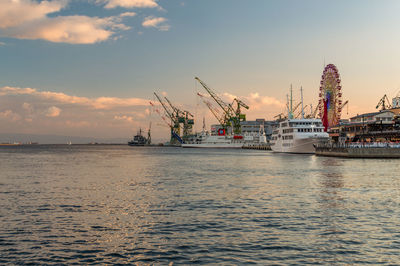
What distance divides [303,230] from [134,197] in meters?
17.2

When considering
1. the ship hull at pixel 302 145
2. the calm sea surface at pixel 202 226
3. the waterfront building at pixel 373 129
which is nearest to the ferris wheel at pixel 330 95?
the waterfront building at pixel 373 129

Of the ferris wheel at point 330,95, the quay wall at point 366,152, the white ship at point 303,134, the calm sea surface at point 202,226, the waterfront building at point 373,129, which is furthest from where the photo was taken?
the ferris wheel at point 330,95

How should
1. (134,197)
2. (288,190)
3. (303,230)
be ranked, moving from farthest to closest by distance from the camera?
(288,190)
(134,197)
(303,230)

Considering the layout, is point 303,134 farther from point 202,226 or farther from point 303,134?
point 202,226

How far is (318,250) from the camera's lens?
16391mm

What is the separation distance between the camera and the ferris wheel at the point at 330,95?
489 ft

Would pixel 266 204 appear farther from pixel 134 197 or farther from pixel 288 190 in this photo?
pixel 134 197

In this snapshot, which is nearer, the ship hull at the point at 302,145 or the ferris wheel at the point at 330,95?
the ship hull at the point at 302,145

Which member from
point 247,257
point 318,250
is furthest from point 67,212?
point 318,250

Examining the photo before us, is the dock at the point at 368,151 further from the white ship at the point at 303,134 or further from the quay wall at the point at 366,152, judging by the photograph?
the white ship at the point at 303,134

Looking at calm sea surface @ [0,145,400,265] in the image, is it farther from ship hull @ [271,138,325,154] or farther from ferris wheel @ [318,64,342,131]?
ferris wheel @ [318,64,342,131]

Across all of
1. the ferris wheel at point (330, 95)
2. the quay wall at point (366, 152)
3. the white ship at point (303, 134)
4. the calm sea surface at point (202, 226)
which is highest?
the ferris wheel at point (330, 95)

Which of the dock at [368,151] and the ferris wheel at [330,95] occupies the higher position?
the ferris wheel at [330,95]

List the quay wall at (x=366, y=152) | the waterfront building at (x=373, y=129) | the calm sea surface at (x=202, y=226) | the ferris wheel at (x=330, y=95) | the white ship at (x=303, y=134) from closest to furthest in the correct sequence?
the calm sea surface at (x=202, y=226)
the quay wall at (x=366, y=152)
the white ship at (x=303, y=134)
the waterfront building at (x=373, y=129)
the ferris wheel at (x=330, y=95)
